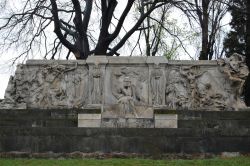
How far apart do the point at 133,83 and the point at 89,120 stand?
3.09m

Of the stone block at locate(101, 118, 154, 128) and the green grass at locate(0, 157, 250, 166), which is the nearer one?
the green grass at locate(0, 157, 250, 166)

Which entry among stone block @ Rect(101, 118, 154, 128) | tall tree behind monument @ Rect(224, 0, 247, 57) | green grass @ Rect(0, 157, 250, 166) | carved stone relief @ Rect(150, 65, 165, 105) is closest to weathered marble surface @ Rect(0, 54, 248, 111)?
carved stone relief @ Rect(150, 65, 165, 105)

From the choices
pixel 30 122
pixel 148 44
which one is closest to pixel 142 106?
pixel 30 122

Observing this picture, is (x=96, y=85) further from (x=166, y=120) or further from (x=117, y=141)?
(x=117, y=141)

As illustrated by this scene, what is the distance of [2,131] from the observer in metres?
14.7

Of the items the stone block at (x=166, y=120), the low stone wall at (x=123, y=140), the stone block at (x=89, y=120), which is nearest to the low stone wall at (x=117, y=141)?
the low stone wall at (x=123, y=140)

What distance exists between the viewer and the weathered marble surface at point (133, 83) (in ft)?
69.4

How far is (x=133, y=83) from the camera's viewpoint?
2127 cm

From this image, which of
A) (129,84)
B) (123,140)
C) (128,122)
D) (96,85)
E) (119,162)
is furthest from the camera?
(96,85)

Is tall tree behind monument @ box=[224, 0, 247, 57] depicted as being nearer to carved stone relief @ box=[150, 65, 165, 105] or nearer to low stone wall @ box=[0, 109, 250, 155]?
carved stone relief @ box=[150, 65, 165, 105]

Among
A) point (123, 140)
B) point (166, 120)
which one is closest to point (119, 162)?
point (123, 140)

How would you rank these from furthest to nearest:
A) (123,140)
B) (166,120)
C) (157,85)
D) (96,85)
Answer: (96,85) → (157,85) → (166,120) → (123,140)

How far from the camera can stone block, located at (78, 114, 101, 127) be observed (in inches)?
748

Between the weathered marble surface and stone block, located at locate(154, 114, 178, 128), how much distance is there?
1838mm
